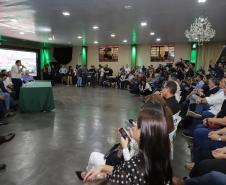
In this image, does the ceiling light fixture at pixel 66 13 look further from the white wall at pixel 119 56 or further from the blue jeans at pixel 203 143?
the white wall at pixel 119 56

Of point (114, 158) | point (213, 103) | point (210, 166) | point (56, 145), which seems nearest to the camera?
point (210, 166)

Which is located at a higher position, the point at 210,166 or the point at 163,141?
the point at 163,141

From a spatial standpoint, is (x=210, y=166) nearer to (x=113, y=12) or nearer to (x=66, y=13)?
(x=113, y=12)

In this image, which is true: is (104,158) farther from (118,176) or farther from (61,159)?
(61,159)

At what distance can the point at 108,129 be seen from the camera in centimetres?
445

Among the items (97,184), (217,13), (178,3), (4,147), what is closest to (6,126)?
(4,147)

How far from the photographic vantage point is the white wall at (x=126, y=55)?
44.0 ft

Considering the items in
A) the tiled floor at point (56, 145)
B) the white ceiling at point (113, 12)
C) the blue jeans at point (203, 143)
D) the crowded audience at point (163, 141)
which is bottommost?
the tiled floor at point (56, 145)

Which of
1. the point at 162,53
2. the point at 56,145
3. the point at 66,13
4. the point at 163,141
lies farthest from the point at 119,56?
the point at 163,141

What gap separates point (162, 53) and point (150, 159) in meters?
13.5

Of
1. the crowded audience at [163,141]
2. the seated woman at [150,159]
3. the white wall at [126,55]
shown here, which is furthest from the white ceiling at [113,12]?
the white wall at [126,55]

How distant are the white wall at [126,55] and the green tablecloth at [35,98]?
9676 millimetres

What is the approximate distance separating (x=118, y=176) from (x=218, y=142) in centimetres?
168

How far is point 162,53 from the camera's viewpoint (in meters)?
14.0
